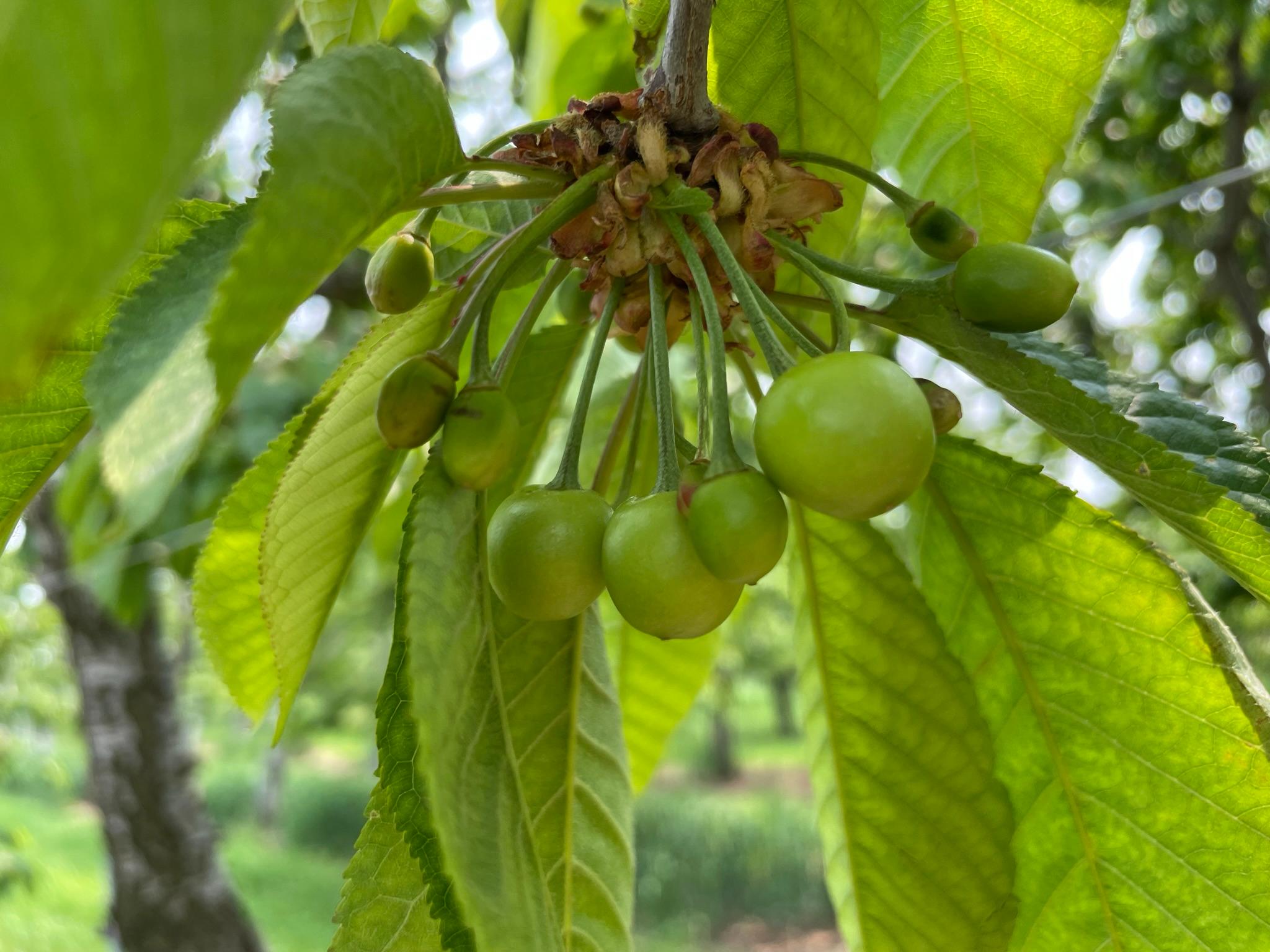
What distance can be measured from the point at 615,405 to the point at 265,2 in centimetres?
139

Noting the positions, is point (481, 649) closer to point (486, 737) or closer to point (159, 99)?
point (486, 737)

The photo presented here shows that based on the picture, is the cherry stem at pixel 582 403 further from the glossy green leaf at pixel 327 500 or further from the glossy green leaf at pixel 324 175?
the glossy green leaf at pixel 324 175

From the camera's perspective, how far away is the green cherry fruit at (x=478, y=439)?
82 centimetres

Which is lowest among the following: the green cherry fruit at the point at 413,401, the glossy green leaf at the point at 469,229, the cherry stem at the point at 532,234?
the green cherry fruit at the point at 413,401

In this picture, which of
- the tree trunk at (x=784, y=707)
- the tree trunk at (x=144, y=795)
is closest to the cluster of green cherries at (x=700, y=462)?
the tree trunk at (x=144, y=795)

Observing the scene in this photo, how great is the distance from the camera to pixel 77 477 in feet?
7.06

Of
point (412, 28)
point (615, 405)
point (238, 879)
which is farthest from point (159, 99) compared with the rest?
point (238, 879)

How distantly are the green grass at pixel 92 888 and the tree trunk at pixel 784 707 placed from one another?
42.6 feet

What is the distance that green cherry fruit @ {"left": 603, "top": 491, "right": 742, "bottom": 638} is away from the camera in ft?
2.66

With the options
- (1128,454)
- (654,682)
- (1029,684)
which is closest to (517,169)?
(1128,454)

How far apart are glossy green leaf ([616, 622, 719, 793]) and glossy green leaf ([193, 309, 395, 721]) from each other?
1.91ft

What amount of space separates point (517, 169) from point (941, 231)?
426mm

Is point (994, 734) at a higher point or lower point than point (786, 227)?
lower

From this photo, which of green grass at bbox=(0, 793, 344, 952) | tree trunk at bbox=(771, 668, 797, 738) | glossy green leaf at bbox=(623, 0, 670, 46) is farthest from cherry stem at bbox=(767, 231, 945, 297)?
tree trunk at bbox=(771, 668, 797, 738)
